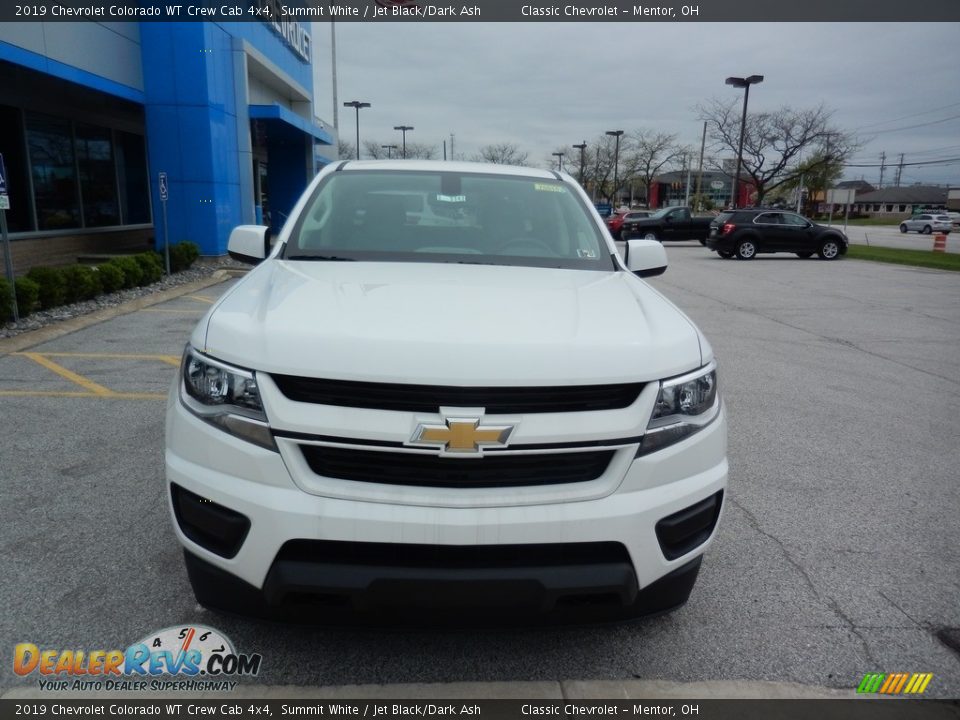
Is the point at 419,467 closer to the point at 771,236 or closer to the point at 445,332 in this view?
the point at 445,332

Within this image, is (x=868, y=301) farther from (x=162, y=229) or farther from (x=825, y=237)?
(x=162, y=229)

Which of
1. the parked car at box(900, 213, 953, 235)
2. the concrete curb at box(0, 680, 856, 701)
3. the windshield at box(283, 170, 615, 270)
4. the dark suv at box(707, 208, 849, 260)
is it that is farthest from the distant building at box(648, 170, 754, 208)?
the concrete curb at box(0, 680, 856, 701)

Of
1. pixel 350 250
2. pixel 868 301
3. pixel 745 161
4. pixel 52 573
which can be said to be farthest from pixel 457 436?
pixel 745 161

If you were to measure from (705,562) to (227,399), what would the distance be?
2.31 meters

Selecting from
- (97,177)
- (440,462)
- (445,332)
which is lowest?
(440,462)

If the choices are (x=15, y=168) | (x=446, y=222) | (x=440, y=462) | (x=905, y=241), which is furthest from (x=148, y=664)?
(x=905, y=241)

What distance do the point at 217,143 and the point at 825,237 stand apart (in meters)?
19.3

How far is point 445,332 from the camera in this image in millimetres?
2207

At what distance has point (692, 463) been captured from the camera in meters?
2.28

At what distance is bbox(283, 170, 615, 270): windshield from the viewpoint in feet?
11.3

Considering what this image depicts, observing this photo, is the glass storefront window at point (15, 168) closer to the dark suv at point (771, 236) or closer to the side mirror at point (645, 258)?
the side mirror at point (645, 258)

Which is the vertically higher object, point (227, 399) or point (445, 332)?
point (445, 332)

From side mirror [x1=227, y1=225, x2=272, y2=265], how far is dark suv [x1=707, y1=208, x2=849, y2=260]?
22152 mm

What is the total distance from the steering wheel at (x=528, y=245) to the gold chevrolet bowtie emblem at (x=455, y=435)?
1.70 metres
